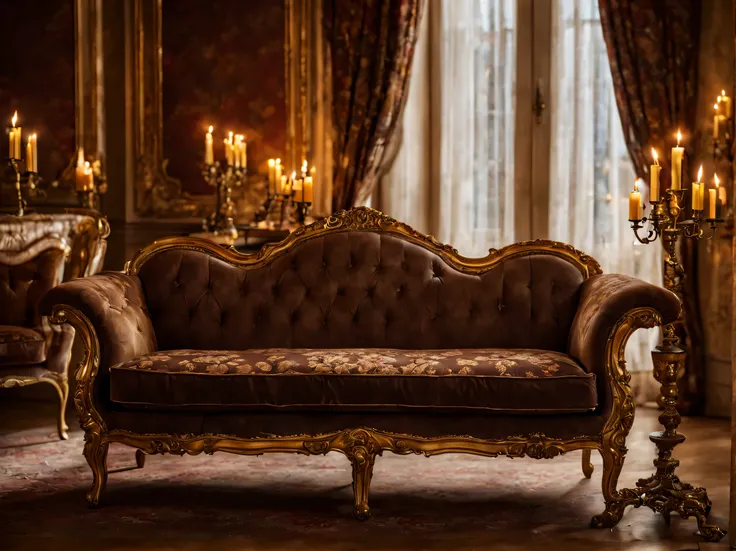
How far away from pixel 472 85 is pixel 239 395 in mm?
2578

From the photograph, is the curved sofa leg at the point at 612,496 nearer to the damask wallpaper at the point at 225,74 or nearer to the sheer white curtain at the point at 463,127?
the sheer white curtain at the point at 463,127

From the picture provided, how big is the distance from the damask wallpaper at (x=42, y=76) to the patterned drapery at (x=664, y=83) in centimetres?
279

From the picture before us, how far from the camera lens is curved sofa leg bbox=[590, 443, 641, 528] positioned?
2830 mm

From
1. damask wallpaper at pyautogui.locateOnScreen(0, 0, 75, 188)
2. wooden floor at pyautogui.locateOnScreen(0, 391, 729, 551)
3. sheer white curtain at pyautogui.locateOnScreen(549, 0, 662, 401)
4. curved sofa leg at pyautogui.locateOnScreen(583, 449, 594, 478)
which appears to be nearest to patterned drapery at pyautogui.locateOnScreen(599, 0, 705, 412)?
sheer white curtain at pyautogui.locateOnScreen(549, 0, 662, 401)

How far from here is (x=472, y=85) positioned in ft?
16.3

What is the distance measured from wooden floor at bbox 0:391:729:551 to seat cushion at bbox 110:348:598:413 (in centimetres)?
34

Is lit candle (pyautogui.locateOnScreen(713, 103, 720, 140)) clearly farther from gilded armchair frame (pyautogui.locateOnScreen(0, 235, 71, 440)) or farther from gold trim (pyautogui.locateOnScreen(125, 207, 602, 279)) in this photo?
gilded armchair frame (pyautogui.locateOnScreen(0, 235, 71, 440))

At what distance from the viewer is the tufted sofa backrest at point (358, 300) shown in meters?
3.52

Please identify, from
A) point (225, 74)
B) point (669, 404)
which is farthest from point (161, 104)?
point (669, 404)

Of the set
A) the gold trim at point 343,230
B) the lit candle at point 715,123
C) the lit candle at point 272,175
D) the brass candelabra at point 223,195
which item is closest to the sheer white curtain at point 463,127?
the lit candle at point 272,175

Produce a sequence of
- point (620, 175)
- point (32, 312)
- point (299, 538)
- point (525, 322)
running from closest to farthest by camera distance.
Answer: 1. point (299, 538)
2. point (525, 322)
3. point (32, 312)
4. point (620, 175)

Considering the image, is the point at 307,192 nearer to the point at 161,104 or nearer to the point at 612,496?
the point at 161,104

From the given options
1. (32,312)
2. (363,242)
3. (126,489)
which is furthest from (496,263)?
(32,312)

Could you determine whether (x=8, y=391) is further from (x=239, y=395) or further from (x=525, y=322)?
(x=525, y=322)
